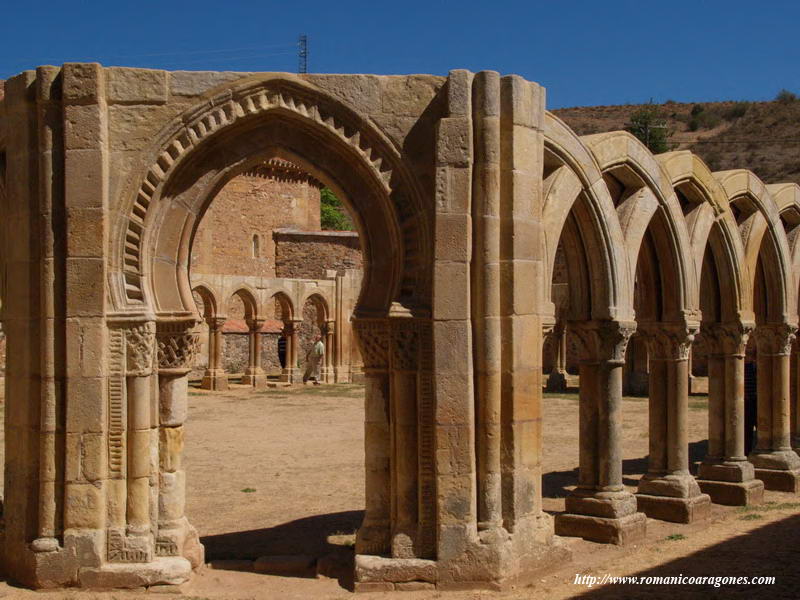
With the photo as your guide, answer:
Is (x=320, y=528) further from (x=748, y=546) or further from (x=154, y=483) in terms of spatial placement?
(x=748, y=546)

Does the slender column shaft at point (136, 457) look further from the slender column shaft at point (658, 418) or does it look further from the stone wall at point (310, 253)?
the stone wall at point (310, 253)

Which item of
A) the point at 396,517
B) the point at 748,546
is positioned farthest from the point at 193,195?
the point at 748,546

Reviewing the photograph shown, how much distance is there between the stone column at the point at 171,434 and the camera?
757 cm

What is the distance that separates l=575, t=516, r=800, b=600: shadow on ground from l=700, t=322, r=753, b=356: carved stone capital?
2640 millimetres

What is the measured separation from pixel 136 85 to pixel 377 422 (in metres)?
3.42

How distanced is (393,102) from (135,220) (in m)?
2.34

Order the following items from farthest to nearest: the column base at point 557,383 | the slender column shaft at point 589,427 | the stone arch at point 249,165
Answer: the column base at point 557,383 < the slender column shaft at point 589,427 < the stone arch at point 249,165

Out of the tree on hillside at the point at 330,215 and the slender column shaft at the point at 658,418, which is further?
the tree on hillside at the point at 330,215

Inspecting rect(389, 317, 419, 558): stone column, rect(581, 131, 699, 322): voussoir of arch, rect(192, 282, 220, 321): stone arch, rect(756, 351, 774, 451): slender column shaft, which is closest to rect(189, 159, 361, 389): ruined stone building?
rect(192, 282, 220, 321): stone arch

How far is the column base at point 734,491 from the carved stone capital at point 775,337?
7.49 ft

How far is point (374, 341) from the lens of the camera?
25.5ft

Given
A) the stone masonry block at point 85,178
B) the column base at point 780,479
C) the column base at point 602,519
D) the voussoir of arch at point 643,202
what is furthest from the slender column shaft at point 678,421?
the stone masonry block at point 85,178

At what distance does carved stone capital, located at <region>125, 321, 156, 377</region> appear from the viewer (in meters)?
7.34

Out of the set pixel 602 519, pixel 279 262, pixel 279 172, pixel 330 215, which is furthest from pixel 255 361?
pixel 330 215
